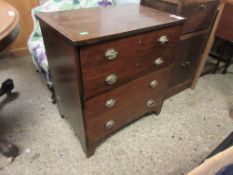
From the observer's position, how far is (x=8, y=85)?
1717 millimetres

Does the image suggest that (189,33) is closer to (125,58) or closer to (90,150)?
(125,58)

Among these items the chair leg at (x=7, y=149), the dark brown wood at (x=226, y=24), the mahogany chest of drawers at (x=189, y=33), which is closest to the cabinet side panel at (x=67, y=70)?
the chair leg at (x=7, y=149)

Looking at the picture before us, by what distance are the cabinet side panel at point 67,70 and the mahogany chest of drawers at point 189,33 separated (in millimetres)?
788

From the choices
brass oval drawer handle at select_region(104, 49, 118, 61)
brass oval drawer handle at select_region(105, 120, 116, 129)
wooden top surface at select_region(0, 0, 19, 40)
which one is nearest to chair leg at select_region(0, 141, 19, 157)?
brass oval drawer handle at select_region(105, 120, 116, 129)

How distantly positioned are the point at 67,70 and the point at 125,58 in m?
0.31

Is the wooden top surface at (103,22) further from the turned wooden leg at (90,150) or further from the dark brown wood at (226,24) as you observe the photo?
the dark brown wood at (226,24)

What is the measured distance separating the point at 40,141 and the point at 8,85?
0.67m

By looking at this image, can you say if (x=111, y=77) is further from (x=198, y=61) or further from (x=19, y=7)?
(x=19, y=7)

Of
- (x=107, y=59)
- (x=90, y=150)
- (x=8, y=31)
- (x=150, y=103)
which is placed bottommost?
(x=90, y=150)

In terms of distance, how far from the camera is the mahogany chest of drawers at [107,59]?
0.91 meters

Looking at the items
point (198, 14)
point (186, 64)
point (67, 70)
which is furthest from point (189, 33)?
point (67, 70)

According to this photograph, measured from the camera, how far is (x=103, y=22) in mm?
1044

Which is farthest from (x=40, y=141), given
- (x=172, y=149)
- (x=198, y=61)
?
(x=198, y=61)

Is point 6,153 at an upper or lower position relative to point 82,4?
lower
